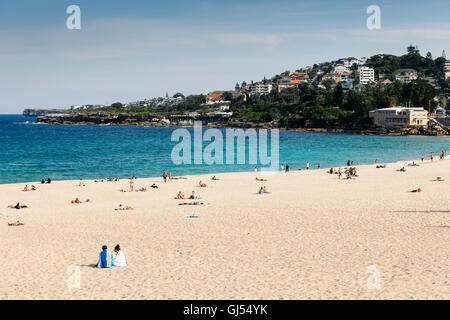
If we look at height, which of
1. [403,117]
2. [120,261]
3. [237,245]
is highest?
[403,117]

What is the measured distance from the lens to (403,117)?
371ft

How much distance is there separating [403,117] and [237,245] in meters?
108

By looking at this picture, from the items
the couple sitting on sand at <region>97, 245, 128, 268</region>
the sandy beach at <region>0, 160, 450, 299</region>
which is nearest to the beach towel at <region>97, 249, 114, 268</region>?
the couple sitting on sand at <region>97, 245, 128, 268</region>

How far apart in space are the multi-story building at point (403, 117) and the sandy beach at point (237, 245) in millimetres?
88630

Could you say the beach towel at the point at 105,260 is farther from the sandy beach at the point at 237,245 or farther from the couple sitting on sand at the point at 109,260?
the sandy beach at the point at 237,245

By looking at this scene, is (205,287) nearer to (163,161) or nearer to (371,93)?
(163,161)

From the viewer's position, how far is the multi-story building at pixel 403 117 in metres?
112

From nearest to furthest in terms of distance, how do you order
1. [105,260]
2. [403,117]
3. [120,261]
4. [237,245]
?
1. [105,260]
2. [120,261]
3. [237,245]
4. [403,117]

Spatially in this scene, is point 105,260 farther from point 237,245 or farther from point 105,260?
point 237,245

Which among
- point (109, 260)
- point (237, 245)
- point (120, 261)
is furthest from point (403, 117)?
point (109, 260)

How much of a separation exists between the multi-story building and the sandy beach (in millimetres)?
88630

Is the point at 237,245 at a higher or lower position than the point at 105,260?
lower

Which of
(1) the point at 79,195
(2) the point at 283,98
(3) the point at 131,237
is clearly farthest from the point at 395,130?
(3) the point at 131,237

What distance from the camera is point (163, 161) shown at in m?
58.0
